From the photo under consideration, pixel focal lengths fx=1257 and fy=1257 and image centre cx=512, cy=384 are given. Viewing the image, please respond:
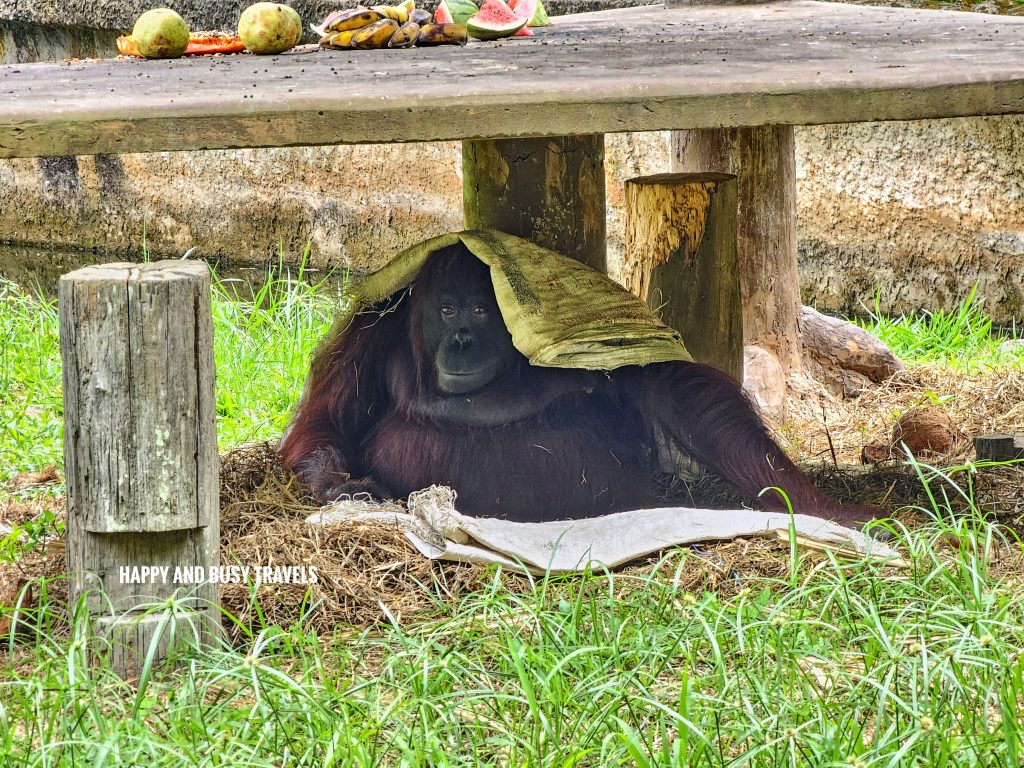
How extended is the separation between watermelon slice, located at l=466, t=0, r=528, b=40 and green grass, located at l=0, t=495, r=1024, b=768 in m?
1.49

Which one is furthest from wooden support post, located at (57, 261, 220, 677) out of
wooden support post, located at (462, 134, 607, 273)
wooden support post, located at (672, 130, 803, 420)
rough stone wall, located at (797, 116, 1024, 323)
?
rough stone wall, located at (797, 116, 1024, 323)

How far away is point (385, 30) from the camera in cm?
292

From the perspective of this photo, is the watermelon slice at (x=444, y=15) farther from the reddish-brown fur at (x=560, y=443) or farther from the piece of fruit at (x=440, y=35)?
the reddish-brown fur at (x=560, y=443)

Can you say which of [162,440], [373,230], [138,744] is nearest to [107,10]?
[373,230]

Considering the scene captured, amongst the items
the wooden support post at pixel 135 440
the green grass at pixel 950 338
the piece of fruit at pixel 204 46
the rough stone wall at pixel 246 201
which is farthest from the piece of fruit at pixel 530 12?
the rough stone wall at pixel 246 201

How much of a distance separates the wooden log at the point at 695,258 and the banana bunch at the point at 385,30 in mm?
701

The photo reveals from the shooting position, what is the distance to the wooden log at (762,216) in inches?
158

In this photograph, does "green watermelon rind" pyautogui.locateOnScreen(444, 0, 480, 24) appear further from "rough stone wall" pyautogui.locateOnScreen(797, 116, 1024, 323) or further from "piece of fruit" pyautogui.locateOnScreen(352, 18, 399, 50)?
"rough stone wall" pyautogui.locateOnScreen(797, 116, 1024, 323)

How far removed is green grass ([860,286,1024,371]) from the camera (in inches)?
188

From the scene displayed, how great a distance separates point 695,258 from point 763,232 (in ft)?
2.76

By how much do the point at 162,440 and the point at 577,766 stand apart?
0.93 meters

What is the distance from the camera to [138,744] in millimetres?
1764

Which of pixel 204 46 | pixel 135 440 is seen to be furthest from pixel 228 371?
pixel 135 440

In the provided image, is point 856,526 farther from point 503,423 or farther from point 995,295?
point 995,295
